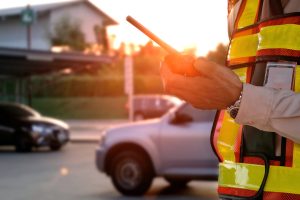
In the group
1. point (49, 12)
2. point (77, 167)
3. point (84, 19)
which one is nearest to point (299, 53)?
point (77, 167)

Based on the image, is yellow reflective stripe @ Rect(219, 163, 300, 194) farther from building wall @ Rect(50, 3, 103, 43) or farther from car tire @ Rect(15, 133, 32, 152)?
building wall @ Rect(50, 3, 103, 43)

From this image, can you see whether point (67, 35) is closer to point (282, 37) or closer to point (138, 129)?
point (138, 129)

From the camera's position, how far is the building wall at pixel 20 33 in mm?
55938

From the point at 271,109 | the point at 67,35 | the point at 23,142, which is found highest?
the point at 67,35

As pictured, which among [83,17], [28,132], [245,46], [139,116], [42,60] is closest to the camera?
[245,46]

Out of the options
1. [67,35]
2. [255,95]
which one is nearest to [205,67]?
[255,95]

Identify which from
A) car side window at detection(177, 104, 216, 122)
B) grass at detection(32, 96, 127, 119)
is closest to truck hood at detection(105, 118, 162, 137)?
car side window at detection(177, 104, 216, 122)

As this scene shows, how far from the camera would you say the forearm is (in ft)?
4.86

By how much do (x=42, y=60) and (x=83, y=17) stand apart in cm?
3767

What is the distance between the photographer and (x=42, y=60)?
2459cm

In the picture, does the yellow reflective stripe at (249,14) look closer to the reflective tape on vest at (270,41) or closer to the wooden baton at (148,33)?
the reflective tape on vest at (270,41)

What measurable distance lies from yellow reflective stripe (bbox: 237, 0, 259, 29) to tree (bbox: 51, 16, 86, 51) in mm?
52644

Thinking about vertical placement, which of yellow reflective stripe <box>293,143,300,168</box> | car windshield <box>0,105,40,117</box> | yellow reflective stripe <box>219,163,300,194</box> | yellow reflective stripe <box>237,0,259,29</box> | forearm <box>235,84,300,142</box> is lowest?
car windshield <box>0,105,40,117</box>

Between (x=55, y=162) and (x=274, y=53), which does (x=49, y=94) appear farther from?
(x=274, y=53)
